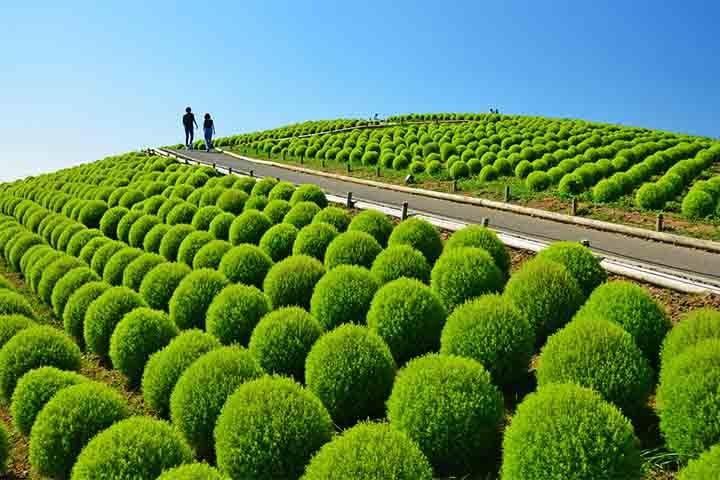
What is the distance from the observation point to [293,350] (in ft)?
26.1

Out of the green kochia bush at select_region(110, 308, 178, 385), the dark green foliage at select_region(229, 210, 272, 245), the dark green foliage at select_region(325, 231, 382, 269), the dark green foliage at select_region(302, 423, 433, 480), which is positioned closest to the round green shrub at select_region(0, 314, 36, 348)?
the green kochia bush at select_region(110, 308, 178, 385)

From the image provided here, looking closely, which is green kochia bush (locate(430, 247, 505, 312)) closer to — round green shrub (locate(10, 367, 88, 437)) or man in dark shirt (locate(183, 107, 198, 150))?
round green shrub (locate(10, 367, 88, 437))

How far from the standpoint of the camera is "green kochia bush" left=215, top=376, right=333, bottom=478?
5.78m

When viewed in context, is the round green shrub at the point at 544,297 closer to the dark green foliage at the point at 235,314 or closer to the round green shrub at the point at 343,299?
the round green shrub at the point at 343,299

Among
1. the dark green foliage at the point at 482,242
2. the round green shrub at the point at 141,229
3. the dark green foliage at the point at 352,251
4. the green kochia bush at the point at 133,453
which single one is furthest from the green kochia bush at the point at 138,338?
the round green shrub at the point at 141,229

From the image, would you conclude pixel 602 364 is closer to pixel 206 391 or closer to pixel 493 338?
pixel 493 338

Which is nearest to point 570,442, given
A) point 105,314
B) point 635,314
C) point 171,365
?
point 635,314

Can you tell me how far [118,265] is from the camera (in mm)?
13352

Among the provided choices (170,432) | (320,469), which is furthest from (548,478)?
(170,432)

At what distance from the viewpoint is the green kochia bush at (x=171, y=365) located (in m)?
7.82

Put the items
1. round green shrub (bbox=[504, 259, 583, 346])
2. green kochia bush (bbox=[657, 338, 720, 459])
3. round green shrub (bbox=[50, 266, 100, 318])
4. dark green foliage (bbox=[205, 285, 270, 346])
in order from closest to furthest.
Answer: green kochia bush (bbox=[657, 338, 720, 459]), round green shrub (bbox=[504, 259, 583, 346]), dark green foliage (bbox=[205, 285, 270, 346]), round green shrub (bbox=[50, 266, 100, 318])

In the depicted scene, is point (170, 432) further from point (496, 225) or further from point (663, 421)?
point (496, 225)

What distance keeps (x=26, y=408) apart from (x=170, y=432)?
311 centimetres

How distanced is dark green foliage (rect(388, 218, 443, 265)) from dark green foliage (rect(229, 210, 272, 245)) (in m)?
3.76
